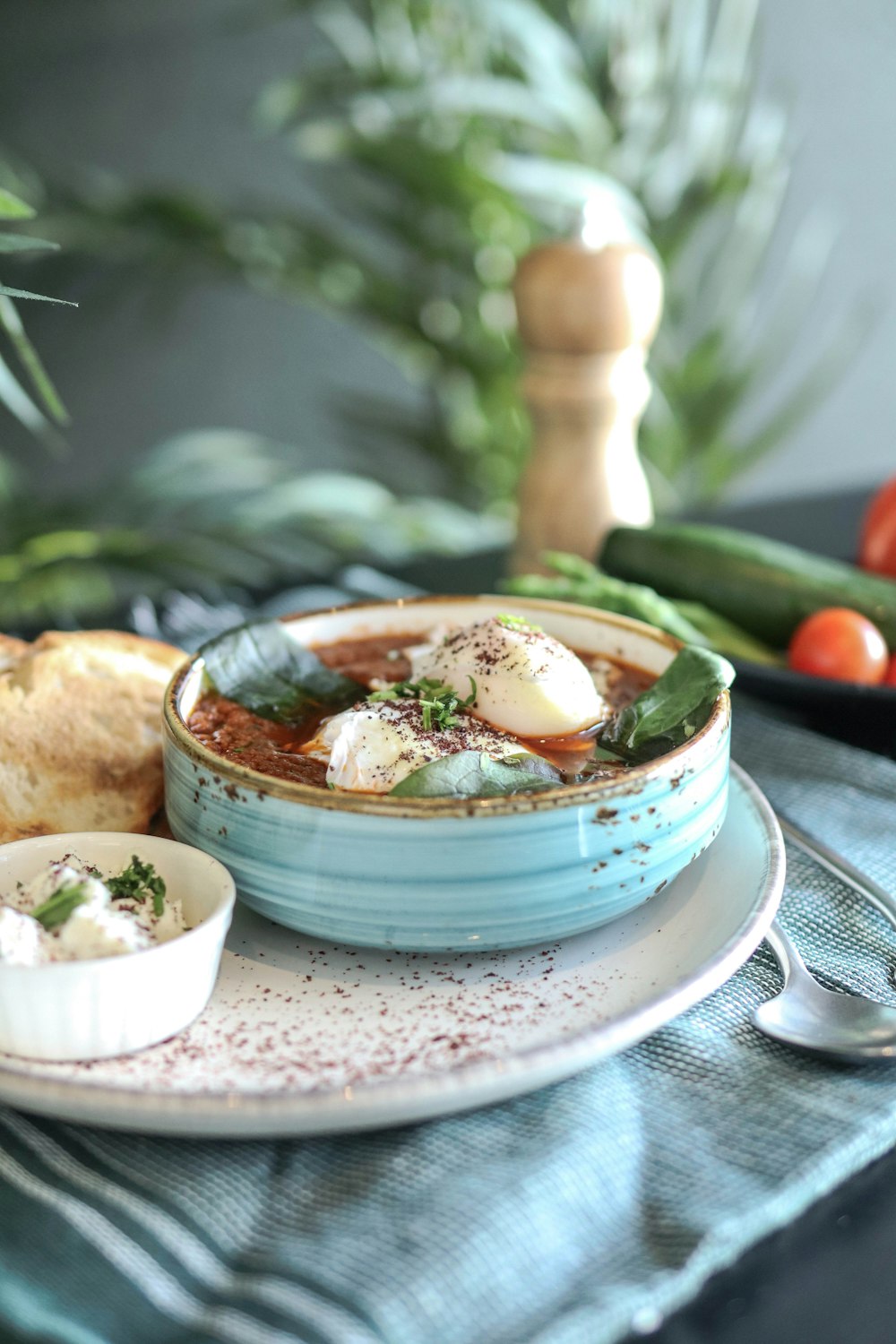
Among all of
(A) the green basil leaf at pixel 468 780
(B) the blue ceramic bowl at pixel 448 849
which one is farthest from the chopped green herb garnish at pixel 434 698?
(B) the blue ceramic bowl at pixel 448 849

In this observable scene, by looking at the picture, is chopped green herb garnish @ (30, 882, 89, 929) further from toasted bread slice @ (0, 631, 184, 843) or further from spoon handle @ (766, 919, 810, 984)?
spoon handle @ (766, 919, 810, 984)

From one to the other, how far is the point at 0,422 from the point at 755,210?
9.62 ft

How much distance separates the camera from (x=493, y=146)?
438cm

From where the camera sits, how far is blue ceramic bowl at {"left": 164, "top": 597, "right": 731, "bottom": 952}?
1186 mm

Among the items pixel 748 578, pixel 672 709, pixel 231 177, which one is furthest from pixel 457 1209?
pixel 231 177

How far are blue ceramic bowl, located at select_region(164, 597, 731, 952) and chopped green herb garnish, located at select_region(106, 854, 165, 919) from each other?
82 mm

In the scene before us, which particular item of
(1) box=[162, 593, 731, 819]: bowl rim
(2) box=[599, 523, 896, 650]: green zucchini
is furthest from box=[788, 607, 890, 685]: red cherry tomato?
(1) box=[162, 593, 731, 819]: bowl rim

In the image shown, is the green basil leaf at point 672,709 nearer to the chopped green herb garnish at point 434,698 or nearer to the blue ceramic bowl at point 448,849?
the blue ceramic bowl at point 448,849

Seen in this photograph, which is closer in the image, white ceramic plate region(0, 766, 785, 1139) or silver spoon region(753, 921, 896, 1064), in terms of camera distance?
white ceramic plate region(0, 766, 785, 1139)

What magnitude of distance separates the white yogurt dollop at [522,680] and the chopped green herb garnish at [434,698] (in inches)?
0.8

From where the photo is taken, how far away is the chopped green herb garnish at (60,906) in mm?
1134

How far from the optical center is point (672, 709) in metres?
1.46

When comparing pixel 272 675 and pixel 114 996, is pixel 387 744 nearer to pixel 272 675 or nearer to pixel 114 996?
pixel 272 675

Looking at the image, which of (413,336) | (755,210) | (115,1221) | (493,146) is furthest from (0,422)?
(115,1221)
